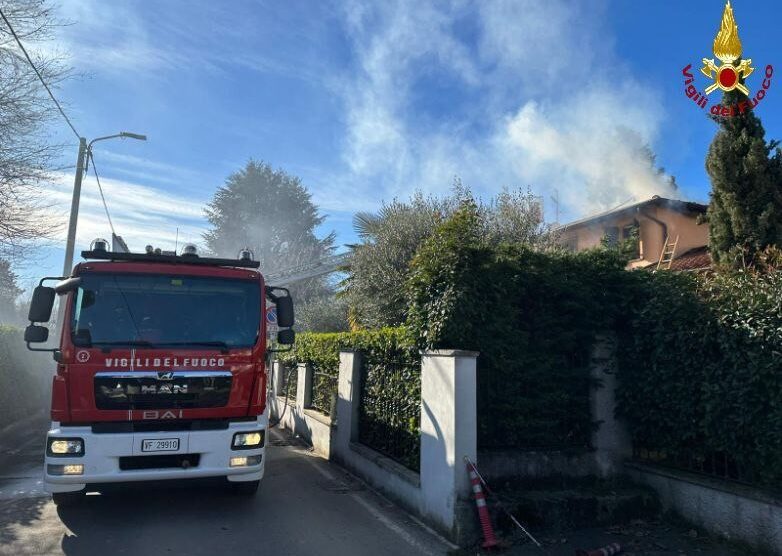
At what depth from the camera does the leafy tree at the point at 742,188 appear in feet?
39.5

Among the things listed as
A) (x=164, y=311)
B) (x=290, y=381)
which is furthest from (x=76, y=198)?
(x=164, y=311)

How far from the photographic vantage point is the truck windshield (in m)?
5.94

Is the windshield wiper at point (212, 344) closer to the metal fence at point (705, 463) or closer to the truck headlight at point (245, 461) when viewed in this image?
the truck headlight at point (245, 461)

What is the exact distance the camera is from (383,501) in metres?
6.76

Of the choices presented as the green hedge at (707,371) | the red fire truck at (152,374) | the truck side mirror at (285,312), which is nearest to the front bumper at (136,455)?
the red fire truck at (152,374)

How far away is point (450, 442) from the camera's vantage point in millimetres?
5461

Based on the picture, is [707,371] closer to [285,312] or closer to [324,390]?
[285,312]

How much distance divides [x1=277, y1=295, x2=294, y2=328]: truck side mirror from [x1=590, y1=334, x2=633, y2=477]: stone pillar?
3748 millimetres

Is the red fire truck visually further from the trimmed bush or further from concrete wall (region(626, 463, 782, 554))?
concrete wall (region(626, 463, 782, 554))

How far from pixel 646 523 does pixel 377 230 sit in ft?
45.8

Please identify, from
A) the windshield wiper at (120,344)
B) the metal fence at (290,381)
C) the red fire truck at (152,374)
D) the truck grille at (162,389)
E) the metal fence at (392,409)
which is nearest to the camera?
the red fire truck at (152,374)

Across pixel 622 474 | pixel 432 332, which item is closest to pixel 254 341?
pixel 432 332

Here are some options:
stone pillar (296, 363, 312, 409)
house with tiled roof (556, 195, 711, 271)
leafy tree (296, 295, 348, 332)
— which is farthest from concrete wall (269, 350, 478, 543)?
leafy tree (296, 295, 348, 332)

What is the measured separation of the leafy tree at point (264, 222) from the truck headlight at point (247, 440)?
124ft
